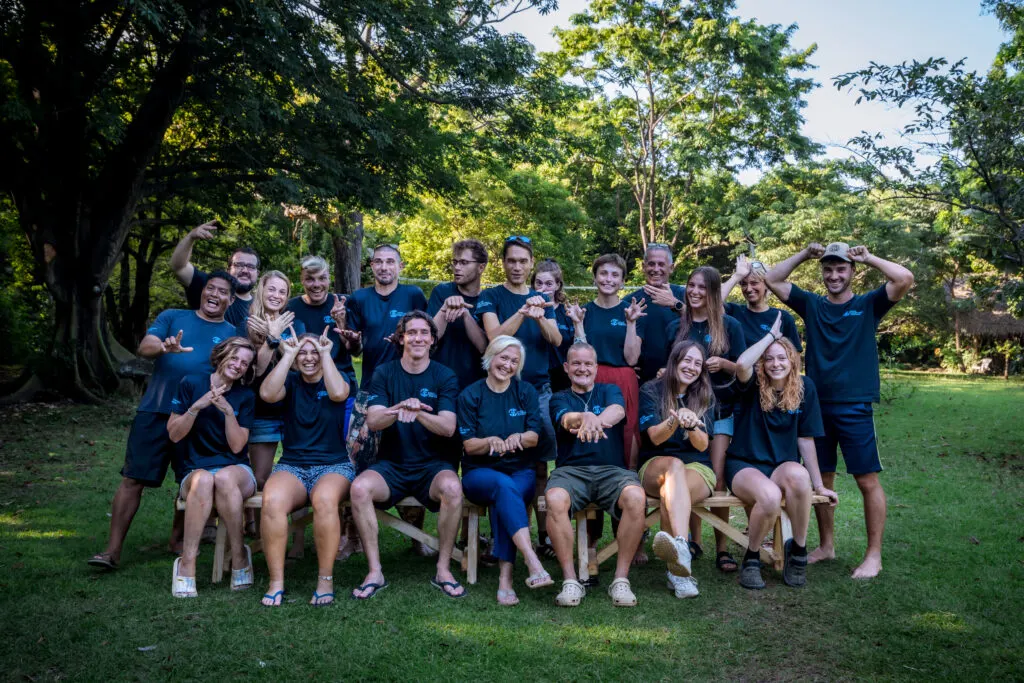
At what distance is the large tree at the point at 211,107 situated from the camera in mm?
10305

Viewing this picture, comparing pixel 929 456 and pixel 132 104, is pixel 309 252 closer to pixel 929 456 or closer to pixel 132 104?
pixel 132 104

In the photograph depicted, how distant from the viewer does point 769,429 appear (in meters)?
5.02

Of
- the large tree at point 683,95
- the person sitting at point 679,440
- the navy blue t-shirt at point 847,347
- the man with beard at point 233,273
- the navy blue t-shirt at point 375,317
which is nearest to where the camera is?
the person sitting at point 679,440

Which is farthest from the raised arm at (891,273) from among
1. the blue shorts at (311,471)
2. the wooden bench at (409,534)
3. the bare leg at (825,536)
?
the blue shorts at (311,471)

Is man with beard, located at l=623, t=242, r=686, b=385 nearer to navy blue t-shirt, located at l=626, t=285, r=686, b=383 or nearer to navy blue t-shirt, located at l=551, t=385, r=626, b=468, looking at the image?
navy blue t-shirt, located at l=626, t=285, r=686, b=383

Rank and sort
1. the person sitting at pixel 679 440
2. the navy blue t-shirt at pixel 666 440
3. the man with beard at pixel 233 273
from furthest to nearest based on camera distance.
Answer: the man with beard at pixel 233 273 → the navy blue t-shirt at pixel 666 440 → the person sitting at pixel 679 440

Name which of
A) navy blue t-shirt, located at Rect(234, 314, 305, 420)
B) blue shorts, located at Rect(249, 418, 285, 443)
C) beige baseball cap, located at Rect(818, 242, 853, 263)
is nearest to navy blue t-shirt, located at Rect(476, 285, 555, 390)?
navy blue t-shirt, located at Rect(234, 314, 305, 420)

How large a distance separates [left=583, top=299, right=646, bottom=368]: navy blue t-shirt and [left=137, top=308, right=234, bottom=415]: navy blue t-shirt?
2437mm

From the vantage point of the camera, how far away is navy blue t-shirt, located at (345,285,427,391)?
552 centimetres

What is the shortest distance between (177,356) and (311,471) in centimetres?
115

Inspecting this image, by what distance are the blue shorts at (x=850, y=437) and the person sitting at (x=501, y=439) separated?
Answer: 6.42 ft

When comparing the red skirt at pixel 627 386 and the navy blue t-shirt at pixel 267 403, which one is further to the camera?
the red skirt at pixel 627 386

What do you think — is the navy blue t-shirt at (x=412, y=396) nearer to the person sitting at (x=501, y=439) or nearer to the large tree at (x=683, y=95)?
the person sitting at (x=501, y=439)

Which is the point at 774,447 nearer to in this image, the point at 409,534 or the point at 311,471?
the point at 409,534
